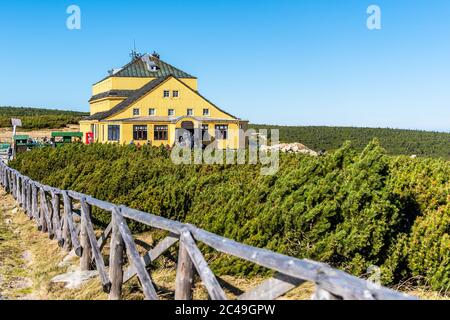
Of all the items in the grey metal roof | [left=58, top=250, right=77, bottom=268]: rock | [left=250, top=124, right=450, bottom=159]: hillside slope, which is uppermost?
the grey metal roof

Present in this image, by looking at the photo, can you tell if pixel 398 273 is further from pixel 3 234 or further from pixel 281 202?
pixel 3 234

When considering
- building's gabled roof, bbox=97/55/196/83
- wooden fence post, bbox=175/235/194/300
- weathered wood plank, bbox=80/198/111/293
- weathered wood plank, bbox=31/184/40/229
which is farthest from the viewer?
building's gabled roof, bbox=97/55/196/83

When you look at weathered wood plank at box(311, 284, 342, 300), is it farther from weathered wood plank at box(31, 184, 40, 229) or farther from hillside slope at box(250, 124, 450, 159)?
hillside slope at box(250, 124, 450, 159)

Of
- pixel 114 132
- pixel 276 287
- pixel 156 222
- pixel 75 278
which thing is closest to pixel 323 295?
pixel 276 287

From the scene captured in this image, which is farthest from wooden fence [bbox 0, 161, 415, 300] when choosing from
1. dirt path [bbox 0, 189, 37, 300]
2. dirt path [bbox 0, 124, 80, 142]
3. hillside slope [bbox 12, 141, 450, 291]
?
dirt path [bbox 0, 124, 80, 142]

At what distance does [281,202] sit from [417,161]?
2698 mm

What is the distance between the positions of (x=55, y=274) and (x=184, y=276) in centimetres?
385

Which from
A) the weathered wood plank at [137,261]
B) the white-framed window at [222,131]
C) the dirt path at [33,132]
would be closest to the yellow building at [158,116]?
the white-framed window at [222,131]

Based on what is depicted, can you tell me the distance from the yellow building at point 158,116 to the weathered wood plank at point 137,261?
35513mm

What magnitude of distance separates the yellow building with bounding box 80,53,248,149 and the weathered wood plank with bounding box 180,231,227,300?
37.0m

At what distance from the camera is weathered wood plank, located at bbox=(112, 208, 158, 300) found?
17.8 feet

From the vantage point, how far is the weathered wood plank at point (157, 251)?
5391 mm

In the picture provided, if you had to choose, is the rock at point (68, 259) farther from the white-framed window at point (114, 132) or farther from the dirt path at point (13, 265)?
the white-framed window at point (114, 132)

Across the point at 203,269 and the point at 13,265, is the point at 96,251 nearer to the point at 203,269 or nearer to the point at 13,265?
the point at 13,265
